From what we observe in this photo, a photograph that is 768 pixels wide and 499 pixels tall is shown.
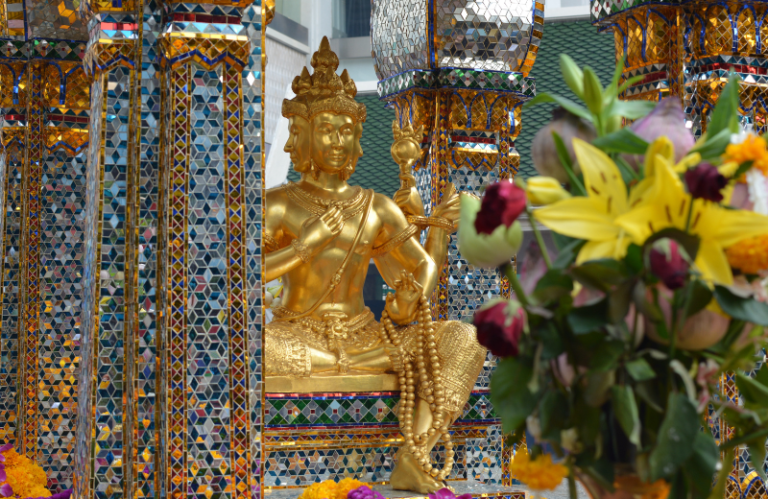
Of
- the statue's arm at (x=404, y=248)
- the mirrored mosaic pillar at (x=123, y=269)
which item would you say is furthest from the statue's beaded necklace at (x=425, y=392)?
the mirrored mosaic pillar at (x=123, y=269)

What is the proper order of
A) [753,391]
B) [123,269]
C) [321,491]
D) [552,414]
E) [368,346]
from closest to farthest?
1. [552,414]
2. [753,391]
3. [123,269]
4. [321,491]
5. [368,346]

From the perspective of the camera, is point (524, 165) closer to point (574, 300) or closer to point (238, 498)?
point (238, 498)

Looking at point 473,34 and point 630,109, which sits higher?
point 473,34

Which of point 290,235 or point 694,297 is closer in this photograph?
point 694,297

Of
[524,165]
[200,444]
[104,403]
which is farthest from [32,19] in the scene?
[524,165]

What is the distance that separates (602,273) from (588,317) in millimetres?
49

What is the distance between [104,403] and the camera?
2.88 m

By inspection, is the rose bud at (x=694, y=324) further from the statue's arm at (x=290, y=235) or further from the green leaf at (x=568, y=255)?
the statue's arm at (x=290, y=235)

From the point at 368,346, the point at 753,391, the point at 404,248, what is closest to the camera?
the point at 753,391

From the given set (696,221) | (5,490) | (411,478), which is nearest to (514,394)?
(696,221)

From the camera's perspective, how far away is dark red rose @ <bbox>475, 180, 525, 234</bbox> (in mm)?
969

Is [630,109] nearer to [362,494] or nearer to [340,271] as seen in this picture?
[362,494]

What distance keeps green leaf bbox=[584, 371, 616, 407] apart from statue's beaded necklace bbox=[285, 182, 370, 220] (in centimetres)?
339

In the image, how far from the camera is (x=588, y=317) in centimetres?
100
